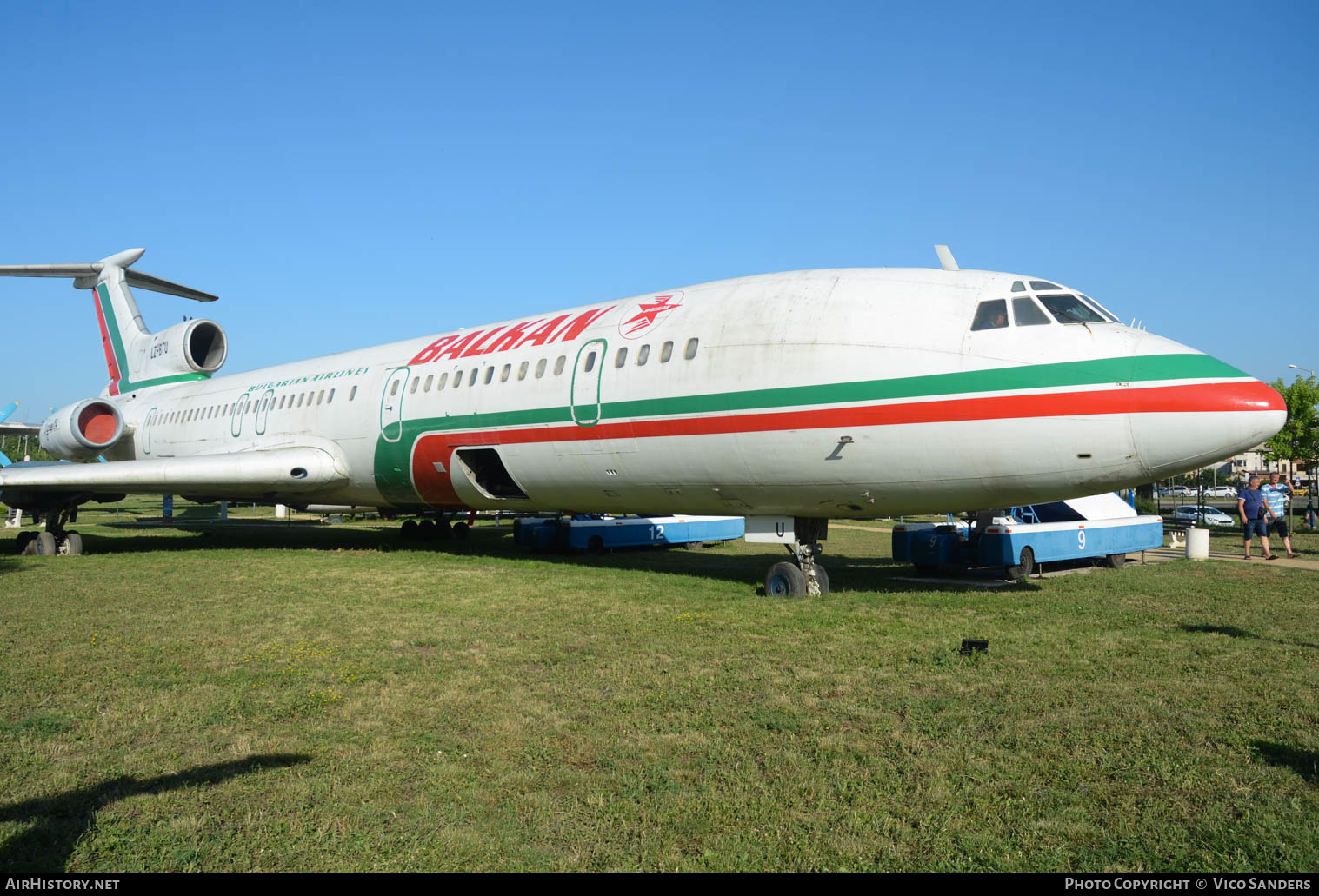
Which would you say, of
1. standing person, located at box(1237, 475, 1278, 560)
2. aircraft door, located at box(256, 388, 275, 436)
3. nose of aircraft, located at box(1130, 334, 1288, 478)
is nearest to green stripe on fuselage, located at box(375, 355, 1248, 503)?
nose of aircraft, located at box(1130, 334, 1288, 478)

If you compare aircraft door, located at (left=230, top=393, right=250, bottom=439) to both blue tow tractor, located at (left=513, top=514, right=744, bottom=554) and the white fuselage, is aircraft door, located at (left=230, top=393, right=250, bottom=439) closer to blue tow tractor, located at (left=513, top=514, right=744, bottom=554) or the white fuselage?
the white fuselage

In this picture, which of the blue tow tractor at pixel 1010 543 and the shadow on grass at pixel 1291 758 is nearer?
the shadow on grass at pixel 1291 758

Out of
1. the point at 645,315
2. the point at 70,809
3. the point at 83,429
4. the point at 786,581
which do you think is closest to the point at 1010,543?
the point at 786,581

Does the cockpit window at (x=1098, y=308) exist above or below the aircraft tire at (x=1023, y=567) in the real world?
above

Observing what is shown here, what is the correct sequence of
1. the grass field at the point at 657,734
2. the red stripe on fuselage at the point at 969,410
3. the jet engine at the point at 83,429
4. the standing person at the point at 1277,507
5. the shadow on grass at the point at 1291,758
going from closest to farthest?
the grass field at the point at 657,734 < the shadow on grass at the point at 1291,758 < the red stripe on fuselage at the point at 969,410 < the standing person at the point at 1277,507 < the jet engine at the point at 83,429

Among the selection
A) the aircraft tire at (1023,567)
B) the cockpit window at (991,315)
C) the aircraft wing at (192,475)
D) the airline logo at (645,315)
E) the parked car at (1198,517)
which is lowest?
the aircraft tire at (1023,567)

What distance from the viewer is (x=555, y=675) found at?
730 cm

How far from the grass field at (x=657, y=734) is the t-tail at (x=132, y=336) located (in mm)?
15844

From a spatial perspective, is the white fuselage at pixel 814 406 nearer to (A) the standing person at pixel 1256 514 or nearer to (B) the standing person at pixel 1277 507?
(A) the standing person at pixel 1256 514

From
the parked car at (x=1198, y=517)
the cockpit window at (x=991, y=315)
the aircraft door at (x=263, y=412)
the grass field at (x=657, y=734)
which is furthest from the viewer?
the parked car at (x=1198, y=517)

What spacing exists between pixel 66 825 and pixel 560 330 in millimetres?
10821

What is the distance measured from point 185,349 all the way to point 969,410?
75.8 ft

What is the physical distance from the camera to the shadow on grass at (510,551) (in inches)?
546

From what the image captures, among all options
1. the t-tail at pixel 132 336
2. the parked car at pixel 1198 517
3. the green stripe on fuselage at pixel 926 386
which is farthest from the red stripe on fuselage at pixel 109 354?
the parked car at pixel 1198 517
